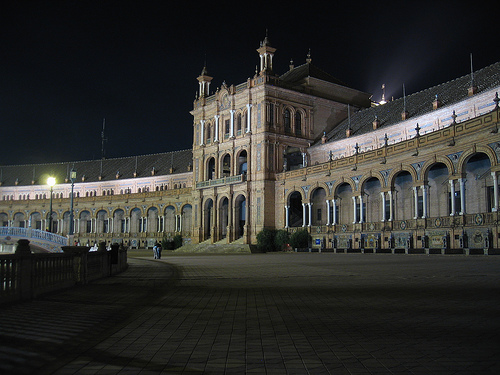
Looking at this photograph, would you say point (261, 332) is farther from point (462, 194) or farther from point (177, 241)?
point (177, 241)

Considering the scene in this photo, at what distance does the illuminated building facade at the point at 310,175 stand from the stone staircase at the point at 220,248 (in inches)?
55.7

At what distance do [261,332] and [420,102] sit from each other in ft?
155

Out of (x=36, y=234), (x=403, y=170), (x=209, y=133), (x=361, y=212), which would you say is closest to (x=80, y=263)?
(x=403, y=170)

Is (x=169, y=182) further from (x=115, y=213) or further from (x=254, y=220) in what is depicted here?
(x=254, y=220)

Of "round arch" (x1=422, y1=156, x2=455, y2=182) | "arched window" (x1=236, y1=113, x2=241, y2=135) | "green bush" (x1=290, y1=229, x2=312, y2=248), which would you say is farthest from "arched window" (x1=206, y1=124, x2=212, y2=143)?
"round arch" (x1=422, y1=156, x2=455, y2=182)

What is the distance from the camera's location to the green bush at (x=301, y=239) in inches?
1964

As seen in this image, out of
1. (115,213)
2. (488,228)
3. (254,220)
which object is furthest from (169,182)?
(488,228)

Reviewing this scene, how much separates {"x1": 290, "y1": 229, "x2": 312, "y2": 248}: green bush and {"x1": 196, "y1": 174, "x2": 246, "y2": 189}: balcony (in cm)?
1266

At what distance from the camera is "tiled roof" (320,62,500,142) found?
4216cm

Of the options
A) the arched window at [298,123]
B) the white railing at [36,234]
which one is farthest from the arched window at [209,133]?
the white railing at [36,234]

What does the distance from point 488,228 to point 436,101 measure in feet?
56.5

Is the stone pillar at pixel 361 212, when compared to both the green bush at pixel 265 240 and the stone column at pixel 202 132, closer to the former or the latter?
the green bush at pixel 265 240

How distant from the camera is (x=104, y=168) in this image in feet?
319

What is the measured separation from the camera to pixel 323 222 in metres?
53.1
